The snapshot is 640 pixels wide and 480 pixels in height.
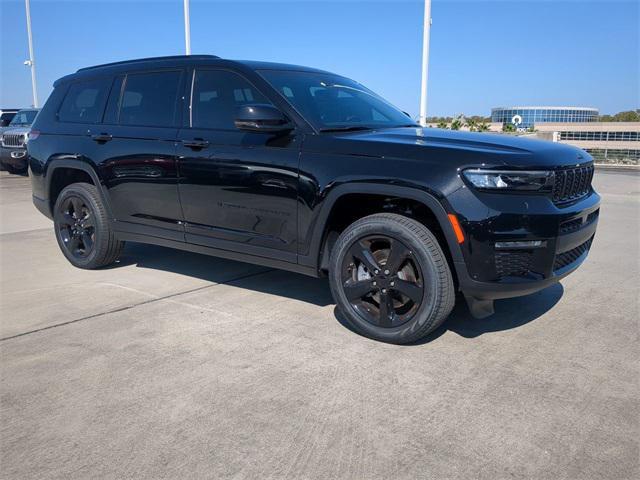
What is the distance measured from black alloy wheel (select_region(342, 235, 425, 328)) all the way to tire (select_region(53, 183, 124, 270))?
273cm

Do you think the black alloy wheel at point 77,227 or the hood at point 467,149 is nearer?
the hood at point 467,149

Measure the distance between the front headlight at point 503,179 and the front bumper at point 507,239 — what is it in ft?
0.18

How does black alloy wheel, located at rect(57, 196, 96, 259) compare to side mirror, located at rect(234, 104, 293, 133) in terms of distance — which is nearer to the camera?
side mirror, located at rect(234, 104, 293, 133)

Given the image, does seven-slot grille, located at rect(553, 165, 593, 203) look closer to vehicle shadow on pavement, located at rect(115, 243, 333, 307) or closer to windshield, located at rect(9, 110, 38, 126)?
vehicle shadow on pavement, located at rect(115, 243, 333, 307)

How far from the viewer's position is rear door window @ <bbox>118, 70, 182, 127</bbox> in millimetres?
4789

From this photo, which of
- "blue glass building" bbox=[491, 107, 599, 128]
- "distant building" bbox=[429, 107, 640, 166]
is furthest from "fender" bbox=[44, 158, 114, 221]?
"blue glass building" bbox=[491, 107, 599, 128]

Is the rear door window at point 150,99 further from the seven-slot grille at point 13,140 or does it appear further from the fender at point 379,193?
the seven-slot grille at point 13,140

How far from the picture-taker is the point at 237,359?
11.5ft

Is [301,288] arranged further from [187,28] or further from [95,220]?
[187,28]

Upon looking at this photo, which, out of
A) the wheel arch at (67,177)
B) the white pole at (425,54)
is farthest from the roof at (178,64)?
the white pole at (425,54)

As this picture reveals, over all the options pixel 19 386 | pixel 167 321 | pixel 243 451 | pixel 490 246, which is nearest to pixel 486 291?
pixel 490 246

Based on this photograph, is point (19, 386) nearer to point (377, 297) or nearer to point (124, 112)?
point (377, 297)

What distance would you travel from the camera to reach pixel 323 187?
3.82 meters

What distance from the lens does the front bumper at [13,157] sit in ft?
48.2
